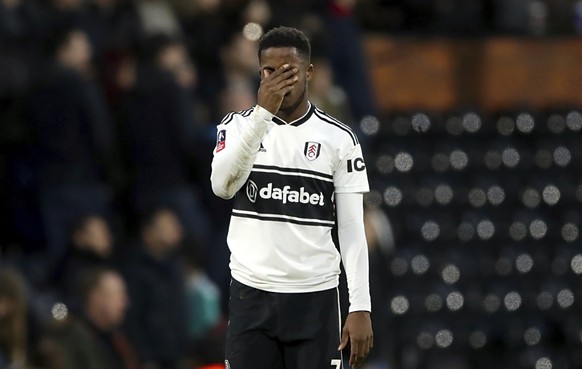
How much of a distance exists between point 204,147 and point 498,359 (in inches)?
160

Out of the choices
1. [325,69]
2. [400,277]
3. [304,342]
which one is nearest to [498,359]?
[400,277]

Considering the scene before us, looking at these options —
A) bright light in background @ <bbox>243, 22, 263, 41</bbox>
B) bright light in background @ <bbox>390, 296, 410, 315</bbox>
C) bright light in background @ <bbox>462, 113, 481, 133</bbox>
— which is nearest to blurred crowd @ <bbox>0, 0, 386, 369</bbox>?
bright light in background @ <bbox>243, 22, 263, 41</bbox>

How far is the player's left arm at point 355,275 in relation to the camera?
5691mm

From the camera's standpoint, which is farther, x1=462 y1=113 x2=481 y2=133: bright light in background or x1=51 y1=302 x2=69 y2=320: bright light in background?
x1=462 y1=113 x2=481 y2=133: bright light in background

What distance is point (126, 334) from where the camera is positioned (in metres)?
9.75

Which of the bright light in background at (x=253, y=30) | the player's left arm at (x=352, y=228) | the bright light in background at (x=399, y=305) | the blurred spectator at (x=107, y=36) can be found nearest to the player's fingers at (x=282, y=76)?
the player's left arm at (x=352, y=228)

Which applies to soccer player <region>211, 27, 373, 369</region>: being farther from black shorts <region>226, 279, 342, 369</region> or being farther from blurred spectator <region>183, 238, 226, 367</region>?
blurred spectator <region>183, 238, 226, 367</region>

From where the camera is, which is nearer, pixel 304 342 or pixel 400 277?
pixel 304 342

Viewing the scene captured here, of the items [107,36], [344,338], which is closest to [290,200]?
[344,338]

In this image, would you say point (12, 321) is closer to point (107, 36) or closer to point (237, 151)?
point (107, 36)

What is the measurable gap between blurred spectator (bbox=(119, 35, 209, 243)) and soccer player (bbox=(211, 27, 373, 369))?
4677 millimetres

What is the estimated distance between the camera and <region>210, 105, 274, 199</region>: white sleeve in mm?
5574

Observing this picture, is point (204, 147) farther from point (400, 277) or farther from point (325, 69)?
point (400, 277)

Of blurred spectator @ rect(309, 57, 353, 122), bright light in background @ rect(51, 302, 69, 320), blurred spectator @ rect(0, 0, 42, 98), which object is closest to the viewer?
bright light in background @ rect(51, 302, 69, 320)
